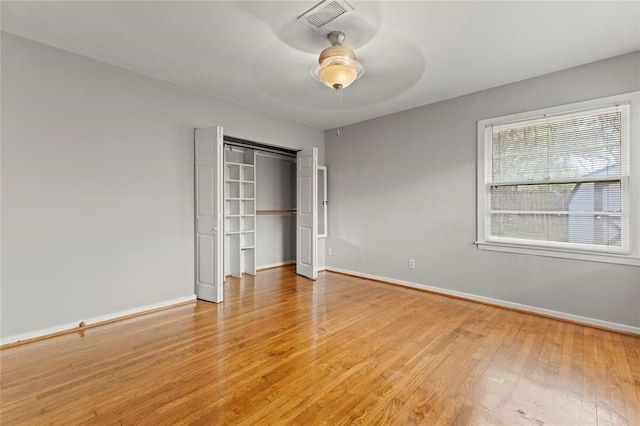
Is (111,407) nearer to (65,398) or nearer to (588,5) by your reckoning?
(65,398)

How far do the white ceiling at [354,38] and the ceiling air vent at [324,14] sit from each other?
7 cm

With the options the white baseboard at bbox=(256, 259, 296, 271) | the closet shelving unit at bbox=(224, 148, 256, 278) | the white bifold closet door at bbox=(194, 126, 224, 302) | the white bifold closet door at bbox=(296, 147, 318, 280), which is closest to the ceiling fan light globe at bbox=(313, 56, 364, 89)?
the white bifold closet door at bbox=(194, 126, 224, 302)

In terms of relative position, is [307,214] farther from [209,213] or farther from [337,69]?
[337,69]

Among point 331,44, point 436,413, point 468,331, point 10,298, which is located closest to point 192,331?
point 10,298

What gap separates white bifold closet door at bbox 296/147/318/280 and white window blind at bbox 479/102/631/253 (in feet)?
8.38

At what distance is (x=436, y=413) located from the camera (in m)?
1.76

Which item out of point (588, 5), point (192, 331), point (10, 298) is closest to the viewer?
point (588, 5)

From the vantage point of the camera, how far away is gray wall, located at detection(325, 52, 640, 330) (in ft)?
10.0

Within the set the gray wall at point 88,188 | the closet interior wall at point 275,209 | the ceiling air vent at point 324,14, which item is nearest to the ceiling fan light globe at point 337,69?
the ceiling air vent at point 324,14

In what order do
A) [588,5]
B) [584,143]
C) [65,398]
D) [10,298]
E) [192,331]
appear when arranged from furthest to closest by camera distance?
[584,143] → [192,331] → [10,298] → [588,5] → [65,398]

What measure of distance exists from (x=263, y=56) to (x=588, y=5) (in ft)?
9.07

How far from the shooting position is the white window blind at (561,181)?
2982 mm

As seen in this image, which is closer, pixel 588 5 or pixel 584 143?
Answer: pixel 588 5

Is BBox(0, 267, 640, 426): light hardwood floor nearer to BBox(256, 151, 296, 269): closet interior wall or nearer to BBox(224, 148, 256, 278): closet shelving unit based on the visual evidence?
BBox(224, 148, 256, 278): closet shelving unit
